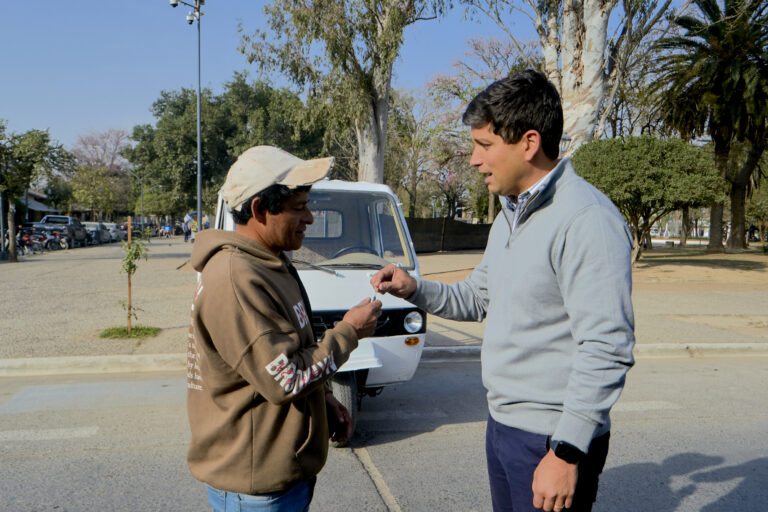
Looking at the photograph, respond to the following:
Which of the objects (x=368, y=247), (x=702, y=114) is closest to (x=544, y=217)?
(x=368, y=247)

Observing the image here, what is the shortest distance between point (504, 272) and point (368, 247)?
142 inches

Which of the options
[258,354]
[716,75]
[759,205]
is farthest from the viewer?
[759,205]

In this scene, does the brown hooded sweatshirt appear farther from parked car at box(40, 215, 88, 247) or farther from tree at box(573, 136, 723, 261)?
parked car at box(40, 215, 88, 247)

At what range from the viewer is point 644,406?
5.80 m

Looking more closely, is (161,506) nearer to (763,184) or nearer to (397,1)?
(397,1)

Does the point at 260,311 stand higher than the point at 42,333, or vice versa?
the point at 260,311

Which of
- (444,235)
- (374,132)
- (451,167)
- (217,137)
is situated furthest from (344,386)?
(217,137)

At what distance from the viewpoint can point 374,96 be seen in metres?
18.8

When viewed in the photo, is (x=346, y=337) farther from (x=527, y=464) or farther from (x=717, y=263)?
(x=717, y=263)

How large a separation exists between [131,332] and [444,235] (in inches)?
938

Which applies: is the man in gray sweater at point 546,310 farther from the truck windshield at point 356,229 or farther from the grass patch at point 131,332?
the grass patch at point 131,332

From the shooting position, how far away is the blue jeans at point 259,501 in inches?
72.1

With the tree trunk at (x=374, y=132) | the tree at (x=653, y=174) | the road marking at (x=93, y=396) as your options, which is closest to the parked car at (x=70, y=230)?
the tree trunk at (x=374, y=132)

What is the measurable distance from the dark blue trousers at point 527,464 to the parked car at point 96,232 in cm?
4123
